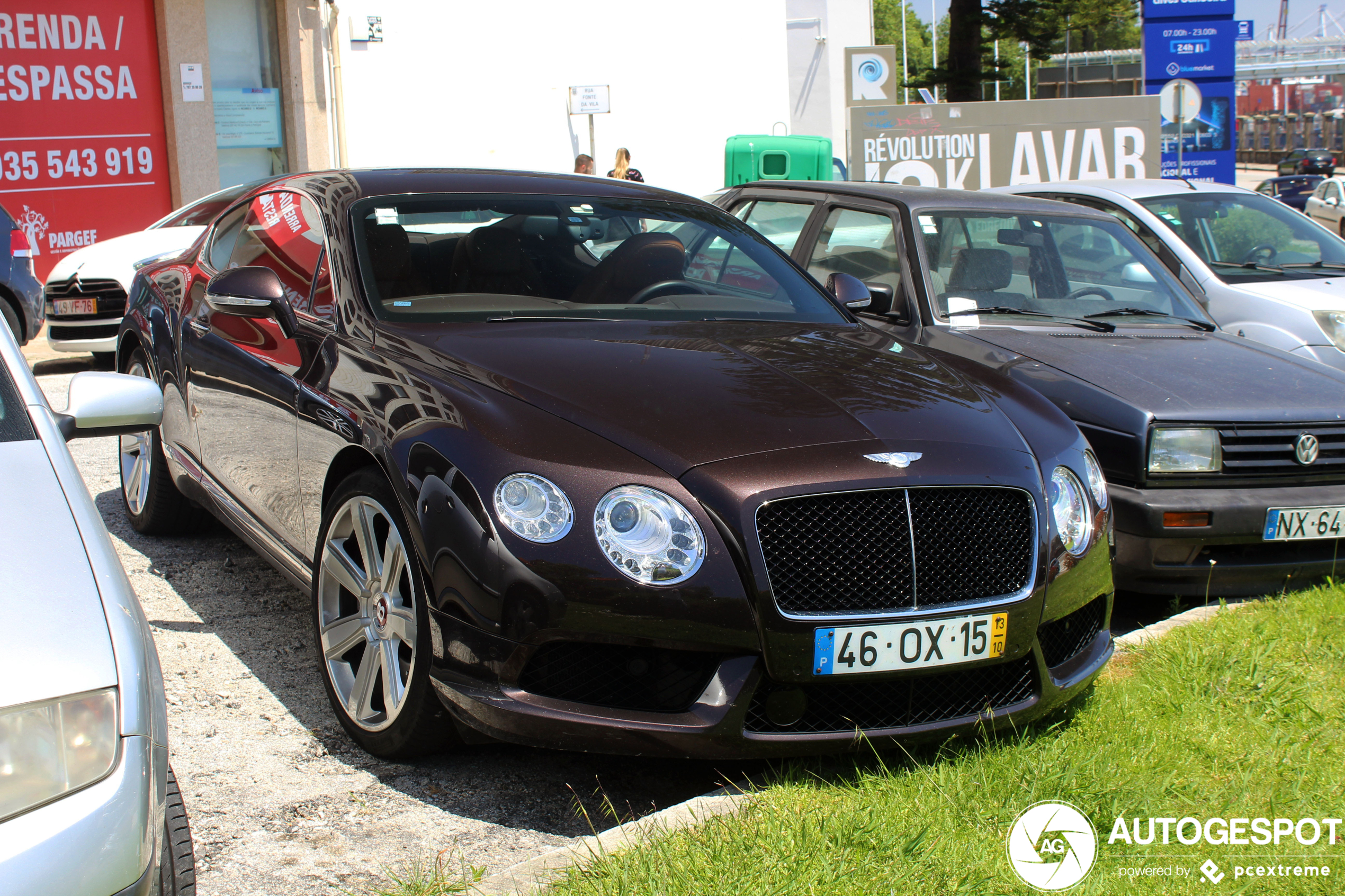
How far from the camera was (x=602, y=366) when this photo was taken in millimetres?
3221

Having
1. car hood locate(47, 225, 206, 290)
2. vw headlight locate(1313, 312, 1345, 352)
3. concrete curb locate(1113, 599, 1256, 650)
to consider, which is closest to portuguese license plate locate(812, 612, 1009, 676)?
concrete curb locate(1113, 599, 1256, 650)

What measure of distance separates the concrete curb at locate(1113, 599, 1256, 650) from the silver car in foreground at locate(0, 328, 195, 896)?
3006 millimetres

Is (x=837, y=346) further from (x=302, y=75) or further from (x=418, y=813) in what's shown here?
(x=302, y=75)

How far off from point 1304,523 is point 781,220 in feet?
9.83

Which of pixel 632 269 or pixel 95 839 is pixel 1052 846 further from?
pixel 632 269

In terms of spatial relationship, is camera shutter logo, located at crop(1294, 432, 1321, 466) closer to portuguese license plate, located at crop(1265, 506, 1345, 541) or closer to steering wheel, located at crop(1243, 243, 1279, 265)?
portuguese license plate, located at crop(1265, 506, 1345, 541)

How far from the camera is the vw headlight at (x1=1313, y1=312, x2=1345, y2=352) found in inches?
263

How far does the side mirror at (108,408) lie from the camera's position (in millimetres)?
2629

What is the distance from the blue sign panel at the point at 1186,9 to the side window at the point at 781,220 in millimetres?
15066

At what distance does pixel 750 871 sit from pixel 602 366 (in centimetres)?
138

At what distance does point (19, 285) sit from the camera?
8859mm

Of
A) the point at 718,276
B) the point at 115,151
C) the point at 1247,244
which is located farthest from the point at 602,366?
the point at 115,151

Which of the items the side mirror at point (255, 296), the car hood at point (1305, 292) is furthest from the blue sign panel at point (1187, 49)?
the side mirror at point (255, 296)

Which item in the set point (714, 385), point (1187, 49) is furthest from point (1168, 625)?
point (1187, 49)
